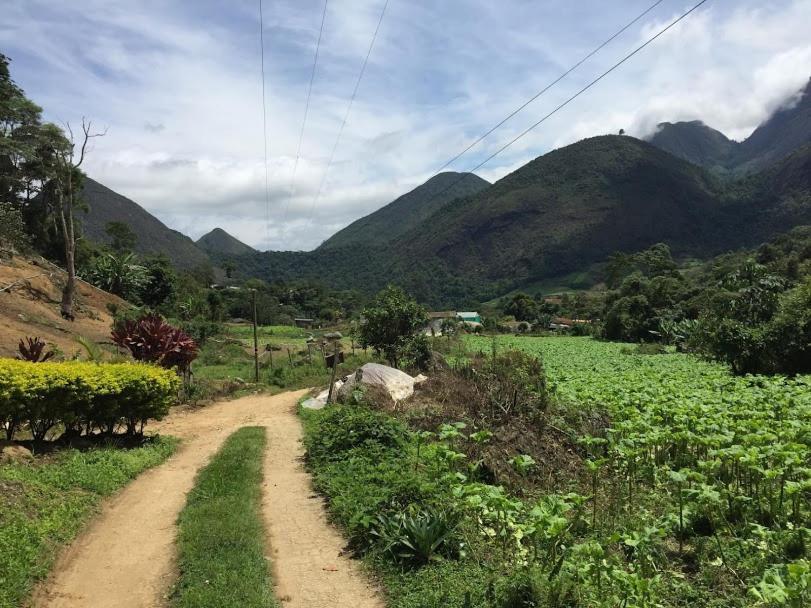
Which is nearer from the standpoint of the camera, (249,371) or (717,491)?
(717,491)

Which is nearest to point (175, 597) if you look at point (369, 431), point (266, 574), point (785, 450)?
point (266, 574)

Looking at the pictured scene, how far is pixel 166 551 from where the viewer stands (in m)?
6.74

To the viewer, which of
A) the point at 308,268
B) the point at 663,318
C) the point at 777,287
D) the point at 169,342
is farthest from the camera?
the point at 308,268

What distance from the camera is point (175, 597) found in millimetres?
5605

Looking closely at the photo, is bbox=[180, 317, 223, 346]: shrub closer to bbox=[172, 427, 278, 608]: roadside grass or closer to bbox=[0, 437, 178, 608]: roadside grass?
bbox=[0, 437, 178, 608]: roadside grass

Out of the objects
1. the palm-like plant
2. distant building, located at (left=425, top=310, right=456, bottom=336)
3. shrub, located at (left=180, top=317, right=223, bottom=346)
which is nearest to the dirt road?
distant building, located at (left=425, top=310, right=456, bottom=336)

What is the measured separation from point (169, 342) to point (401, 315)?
31.2 ft

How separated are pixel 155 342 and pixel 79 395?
601 cm

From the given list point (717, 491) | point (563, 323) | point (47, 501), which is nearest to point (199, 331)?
point (47, 501)

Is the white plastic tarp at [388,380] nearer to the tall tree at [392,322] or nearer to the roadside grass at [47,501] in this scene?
the tall tree at [392,322]

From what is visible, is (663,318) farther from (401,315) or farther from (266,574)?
(266,574)

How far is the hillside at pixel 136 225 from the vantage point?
118875 mm

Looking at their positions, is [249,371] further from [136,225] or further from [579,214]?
[579,214]

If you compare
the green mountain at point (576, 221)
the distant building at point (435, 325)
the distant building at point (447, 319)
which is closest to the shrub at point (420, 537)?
the distant building at point (435, 325)
